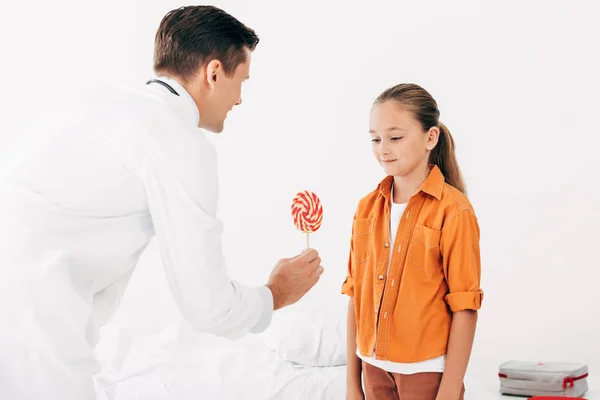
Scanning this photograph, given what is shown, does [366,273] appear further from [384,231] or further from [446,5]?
[446,5]

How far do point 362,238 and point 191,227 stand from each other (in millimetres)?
786

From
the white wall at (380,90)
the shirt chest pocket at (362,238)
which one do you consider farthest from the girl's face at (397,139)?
the white wall at (380,90)

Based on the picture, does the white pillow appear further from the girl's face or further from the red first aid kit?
the girl's face

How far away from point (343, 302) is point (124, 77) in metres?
2.10

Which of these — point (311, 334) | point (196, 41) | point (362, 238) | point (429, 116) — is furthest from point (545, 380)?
point (196, 41)

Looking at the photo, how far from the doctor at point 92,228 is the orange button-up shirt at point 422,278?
501 millimetres

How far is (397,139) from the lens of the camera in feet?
7.26

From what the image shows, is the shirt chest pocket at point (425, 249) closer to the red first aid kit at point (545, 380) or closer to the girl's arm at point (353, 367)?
the girl's arm at point (353, 367)

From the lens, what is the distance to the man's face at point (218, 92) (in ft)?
6.35

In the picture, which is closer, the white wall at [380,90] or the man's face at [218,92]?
the man's face at [218,92]

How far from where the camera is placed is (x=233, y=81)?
199 cm

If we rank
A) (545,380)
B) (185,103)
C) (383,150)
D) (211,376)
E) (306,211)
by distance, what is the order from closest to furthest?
1. (185,103)
2. (383,150)
3. (306,211)
4. (211,376)
5. (545,380)

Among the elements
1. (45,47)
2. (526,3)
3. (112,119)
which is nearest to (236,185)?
(45,47)

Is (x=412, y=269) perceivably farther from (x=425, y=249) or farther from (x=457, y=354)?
(x=457, y=354)
